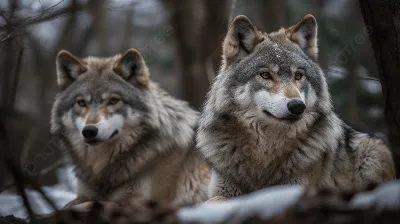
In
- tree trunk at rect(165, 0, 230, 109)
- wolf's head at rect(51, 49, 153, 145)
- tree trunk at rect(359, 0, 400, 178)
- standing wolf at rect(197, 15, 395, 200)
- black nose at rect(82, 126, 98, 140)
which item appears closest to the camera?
tree trunk at rect(359, 0, 400, 178)

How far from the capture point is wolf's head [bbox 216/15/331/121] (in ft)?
16.0

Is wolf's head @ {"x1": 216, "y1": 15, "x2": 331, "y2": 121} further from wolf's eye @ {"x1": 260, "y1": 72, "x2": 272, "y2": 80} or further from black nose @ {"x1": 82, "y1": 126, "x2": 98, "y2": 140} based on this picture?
black nose @ {"x1": 82, "y1": 126, "x2": 98, "y2": 140}

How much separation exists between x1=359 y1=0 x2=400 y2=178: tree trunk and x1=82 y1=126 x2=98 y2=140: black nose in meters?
3.17

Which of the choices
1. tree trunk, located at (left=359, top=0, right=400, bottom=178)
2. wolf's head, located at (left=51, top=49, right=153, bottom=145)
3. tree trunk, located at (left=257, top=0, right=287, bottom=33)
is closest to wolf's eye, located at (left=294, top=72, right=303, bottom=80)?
tree trunk, located at (left=359, top=0, right=400, bottom=178)

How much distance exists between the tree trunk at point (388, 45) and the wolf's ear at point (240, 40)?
1.30m

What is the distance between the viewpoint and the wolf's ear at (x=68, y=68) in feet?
22.2

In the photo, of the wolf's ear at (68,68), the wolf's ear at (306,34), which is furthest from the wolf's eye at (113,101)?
the wolf's ear at (306,34)

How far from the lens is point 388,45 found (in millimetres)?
4469

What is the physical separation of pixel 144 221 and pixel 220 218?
0.50 meters

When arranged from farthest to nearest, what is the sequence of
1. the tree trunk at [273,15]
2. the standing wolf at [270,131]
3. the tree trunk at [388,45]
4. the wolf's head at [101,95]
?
the tree trunk at [273,15] < the wolf's head at [101,95] < the standing wolf at [270,131] < the tree trunk at [388,45]

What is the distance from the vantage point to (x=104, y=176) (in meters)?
6.57

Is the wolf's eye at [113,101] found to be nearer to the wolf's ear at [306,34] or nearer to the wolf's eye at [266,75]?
the wolf's eye at [266,75]

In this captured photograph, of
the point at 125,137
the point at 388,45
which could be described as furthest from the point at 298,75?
the point at 125,137

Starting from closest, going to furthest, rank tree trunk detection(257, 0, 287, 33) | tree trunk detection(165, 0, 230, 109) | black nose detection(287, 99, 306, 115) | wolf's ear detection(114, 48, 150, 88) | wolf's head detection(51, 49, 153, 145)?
black nose detection(287, 99, 306, 115) → wolf's head detection(51, 49, 153, 145) → wolf's ear detection(114, 48, 150, 88) → tree trunk detection(165, 0, 230, 109) → tree trunk detection(257, 0, 287, 33)
